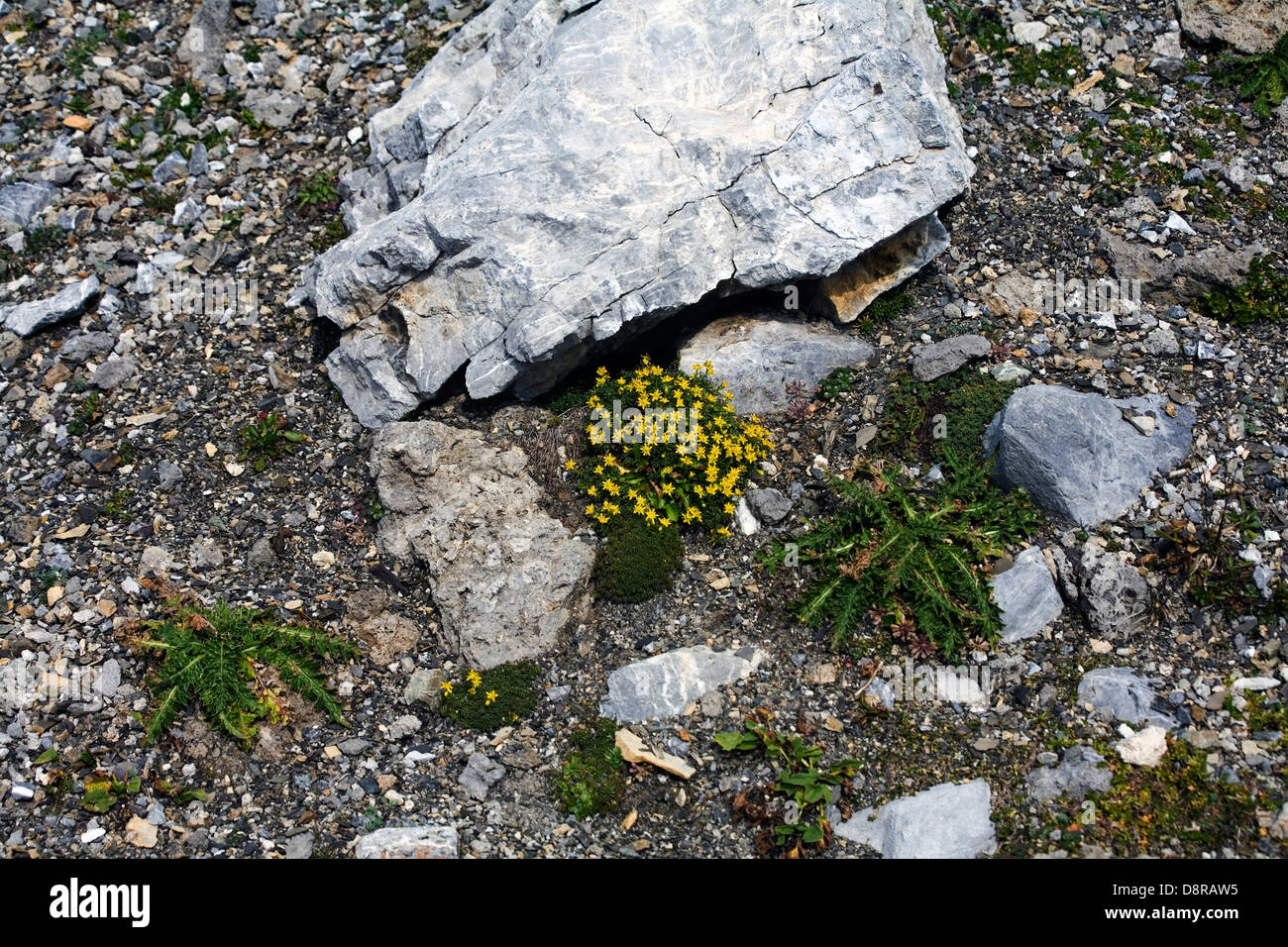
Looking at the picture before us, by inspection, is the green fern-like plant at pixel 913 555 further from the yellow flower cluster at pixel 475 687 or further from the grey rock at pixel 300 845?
the grey rock at pixel 300 845

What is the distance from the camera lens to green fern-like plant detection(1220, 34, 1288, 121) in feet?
33.3

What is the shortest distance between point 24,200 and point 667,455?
7.74 metres

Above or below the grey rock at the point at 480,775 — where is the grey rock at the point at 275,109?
above

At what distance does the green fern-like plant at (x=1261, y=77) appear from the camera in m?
10.1

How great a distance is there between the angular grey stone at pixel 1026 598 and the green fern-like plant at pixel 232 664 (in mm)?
4967

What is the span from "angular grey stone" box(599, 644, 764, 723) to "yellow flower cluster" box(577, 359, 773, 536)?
1.11 m

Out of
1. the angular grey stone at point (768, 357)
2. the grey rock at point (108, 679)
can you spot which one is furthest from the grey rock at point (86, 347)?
the angular grey stone at point (768, 357)

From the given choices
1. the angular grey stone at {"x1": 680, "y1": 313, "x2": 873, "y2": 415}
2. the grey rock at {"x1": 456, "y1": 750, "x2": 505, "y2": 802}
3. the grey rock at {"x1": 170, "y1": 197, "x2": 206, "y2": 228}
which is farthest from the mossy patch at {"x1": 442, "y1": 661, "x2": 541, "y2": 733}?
the grey rock at {"x1": 170, "y1": 197, "x2": 206, "y2": 228}

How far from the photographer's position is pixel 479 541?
8.09 metres

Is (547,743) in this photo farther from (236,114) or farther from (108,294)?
(236,114)

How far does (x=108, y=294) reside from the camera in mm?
10141

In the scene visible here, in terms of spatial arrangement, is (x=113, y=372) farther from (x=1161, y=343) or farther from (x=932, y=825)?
(x=1161, y=343)

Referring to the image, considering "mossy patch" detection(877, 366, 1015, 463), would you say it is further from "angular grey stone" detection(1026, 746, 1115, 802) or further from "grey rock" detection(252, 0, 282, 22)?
"grey rock" detection(252, 0, 282, 22)

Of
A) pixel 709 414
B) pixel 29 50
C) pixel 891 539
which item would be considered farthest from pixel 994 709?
pixel 29 50
